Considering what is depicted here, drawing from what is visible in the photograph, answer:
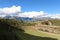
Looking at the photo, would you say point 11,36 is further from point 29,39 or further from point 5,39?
point 29,39

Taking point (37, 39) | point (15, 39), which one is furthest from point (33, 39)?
point (15, 39)

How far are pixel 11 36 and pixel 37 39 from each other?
1524 cm

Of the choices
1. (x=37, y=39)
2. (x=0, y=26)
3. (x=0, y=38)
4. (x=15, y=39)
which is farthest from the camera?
(x=37, y=39)

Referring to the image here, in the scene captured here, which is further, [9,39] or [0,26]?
[0,26]

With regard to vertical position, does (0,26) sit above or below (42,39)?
above

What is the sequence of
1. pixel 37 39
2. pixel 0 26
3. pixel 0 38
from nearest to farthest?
pixel 0 38
pixel 0 26
pixel 37 39

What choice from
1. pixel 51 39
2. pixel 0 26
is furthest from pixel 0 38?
pixel 51 39

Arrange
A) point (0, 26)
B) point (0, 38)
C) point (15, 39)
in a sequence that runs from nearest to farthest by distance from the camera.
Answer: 1. point (0, 38)
2. point (15, 39)
3. point (0, 26)

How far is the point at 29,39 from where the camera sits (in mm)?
39844

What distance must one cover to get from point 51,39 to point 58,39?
184 cm

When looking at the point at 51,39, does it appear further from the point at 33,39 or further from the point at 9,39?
the point at 9,39

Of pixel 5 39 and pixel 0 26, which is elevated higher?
pixel 0 26

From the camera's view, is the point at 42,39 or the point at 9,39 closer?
the point at 9,39

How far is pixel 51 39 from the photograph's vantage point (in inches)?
1654
